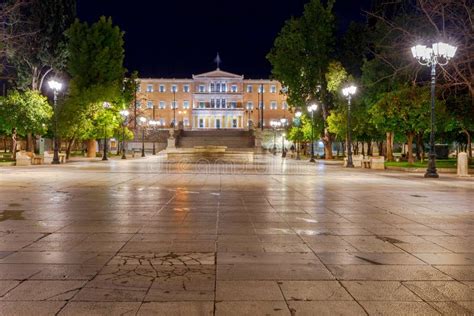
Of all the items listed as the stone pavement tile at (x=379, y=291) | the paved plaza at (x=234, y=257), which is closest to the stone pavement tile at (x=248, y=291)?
the paved plaza at (x=234, y=257)

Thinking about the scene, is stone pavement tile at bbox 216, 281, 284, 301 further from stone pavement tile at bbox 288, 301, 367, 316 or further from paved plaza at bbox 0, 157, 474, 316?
stone pavement tile at bbox 288, 301, 367, 316

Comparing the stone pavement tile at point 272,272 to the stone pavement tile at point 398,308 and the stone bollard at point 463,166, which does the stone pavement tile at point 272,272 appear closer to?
the stone pavement tile at point 398,308

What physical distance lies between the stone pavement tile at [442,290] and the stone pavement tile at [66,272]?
3.86 m

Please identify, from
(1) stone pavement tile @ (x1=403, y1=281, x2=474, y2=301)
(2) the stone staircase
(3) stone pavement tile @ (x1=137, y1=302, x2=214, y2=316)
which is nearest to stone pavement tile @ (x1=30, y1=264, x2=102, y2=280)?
(3) stone pavement tile @ (x1=137, y1=302, x2=214, y2=316)

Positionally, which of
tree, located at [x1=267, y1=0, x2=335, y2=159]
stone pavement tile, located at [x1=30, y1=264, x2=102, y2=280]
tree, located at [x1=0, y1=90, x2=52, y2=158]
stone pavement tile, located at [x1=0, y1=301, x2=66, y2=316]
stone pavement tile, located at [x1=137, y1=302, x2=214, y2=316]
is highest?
tree, located at [x1=267, y1=0, x2=335, y2=159]

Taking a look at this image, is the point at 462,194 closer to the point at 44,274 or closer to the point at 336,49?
the point at 44,274

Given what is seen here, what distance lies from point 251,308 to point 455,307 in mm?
2087

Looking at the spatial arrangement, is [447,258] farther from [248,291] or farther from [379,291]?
[248,291]

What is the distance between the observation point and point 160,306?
542 cm

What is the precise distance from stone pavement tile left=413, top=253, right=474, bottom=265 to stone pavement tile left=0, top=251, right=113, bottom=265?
4.56 meters

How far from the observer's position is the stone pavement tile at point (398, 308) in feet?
17.3

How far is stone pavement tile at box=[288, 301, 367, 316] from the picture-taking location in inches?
208

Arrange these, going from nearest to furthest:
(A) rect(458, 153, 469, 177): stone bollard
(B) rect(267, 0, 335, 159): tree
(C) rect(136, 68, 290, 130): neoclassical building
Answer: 1. (A) rect(458, 153, 469, 177): stone bollard
2. (B) rect(267, 0, 335, 159): tree
3. (C) rect(136, 68, 290, 130): neoclassical building

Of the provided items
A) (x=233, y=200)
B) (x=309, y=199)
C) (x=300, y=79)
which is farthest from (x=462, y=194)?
(x=300, y=79)
